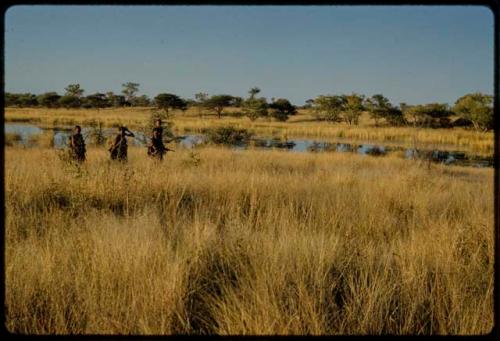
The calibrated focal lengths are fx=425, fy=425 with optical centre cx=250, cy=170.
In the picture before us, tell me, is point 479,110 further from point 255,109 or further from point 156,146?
point 255,109

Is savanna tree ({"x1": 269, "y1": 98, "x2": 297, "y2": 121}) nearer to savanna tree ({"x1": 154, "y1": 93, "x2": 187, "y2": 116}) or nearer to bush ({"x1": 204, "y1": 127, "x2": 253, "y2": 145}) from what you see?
savanna tree ({"x1": 154, "y1": 93, "x2": 187, "y2": 116})

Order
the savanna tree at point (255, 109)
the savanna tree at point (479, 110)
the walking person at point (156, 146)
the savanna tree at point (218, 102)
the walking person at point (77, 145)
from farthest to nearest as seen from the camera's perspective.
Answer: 1. the savanna tree at point (218, 102)
2. the savanna tree at point (255, 109)
3. the savanna tree at point (479, 110)
4. the walking person at point (156, 146)
5. the walking person at point (77, 145)

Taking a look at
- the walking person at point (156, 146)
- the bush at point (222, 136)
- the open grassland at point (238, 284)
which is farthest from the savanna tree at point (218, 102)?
the open grassland at point (238, 284)

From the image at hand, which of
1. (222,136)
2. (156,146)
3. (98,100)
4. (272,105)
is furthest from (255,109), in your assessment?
(156,146)

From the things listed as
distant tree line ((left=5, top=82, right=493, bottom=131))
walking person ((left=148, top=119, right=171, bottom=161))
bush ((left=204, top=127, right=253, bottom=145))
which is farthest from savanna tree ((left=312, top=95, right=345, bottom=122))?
walking person ((left=148, top=119, right=171, bottom=161))

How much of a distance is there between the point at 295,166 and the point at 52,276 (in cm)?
1053

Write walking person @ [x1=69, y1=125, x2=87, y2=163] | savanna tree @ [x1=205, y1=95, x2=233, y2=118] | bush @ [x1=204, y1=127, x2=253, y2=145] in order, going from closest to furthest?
walking person @ [x1=69, y1=125, x2=87, y2=163], bush @ [x1=204, y1=127, x2=253, y2=145], savanna tree @ [x1=205, y1=95, x2=233, y2=118]

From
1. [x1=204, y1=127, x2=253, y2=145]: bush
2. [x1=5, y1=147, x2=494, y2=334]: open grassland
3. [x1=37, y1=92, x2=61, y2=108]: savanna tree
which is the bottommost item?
[x1=5, y1=147, x2=494, y2=334]: open grassland

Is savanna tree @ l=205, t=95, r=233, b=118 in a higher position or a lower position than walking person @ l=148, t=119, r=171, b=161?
higher

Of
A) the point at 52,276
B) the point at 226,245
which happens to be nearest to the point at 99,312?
the point at 52,276

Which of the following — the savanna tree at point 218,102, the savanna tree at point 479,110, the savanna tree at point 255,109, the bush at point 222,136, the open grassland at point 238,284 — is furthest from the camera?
the savanna tree at point 218,102

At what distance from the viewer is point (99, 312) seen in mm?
2500

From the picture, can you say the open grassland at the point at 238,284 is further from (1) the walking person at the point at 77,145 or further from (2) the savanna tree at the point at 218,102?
(2) the savanna tree at the point at 218,102

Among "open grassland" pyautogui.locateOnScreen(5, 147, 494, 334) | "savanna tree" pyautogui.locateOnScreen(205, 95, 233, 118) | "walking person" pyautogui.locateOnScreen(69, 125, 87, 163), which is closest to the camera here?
"open grassland" pyautogui.locateOnScreen(5, 147, 494, 334)
